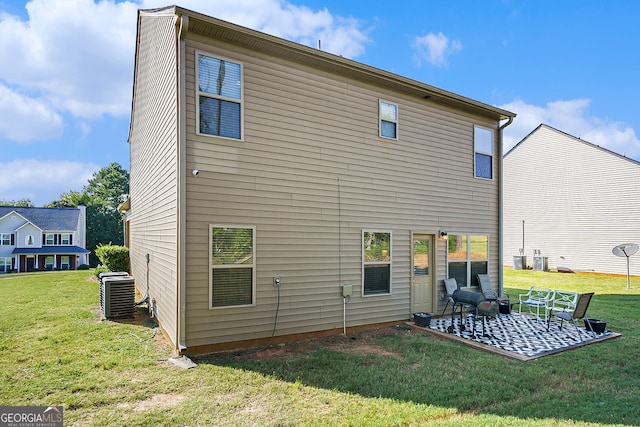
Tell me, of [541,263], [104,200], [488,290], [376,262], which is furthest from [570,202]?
[104,200]

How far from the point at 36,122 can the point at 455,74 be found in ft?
193

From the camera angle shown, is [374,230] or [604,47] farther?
[604,47]

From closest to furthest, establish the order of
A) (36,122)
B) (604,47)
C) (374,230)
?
(374,230) → (604,47) → (36,122)

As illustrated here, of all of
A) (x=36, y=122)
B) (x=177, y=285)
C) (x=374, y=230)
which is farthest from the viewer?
(x=36, y=122)

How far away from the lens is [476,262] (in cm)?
962

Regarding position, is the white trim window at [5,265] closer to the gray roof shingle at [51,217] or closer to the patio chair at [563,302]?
the gray roof shingle at [51,217]

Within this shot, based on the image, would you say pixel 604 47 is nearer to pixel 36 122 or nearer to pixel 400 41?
pixel 400 41

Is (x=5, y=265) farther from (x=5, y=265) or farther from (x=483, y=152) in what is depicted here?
(x=483, y=152)

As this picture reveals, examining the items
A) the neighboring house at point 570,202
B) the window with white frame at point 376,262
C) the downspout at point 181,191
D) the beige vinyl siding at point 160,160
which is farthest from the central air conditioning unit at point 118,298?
the neighboring house at point 570,202

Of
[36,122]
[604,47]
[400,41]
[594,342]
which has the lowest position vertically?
[594,342]

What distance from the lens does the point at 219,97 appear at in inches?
240

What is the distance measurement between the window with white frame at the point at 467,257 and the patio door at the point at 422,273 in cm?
62

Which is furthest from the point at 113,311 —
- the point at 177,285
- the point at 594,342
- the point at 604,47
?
the point at 604,47

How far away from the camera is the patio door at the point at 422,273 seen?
27.7 feet
